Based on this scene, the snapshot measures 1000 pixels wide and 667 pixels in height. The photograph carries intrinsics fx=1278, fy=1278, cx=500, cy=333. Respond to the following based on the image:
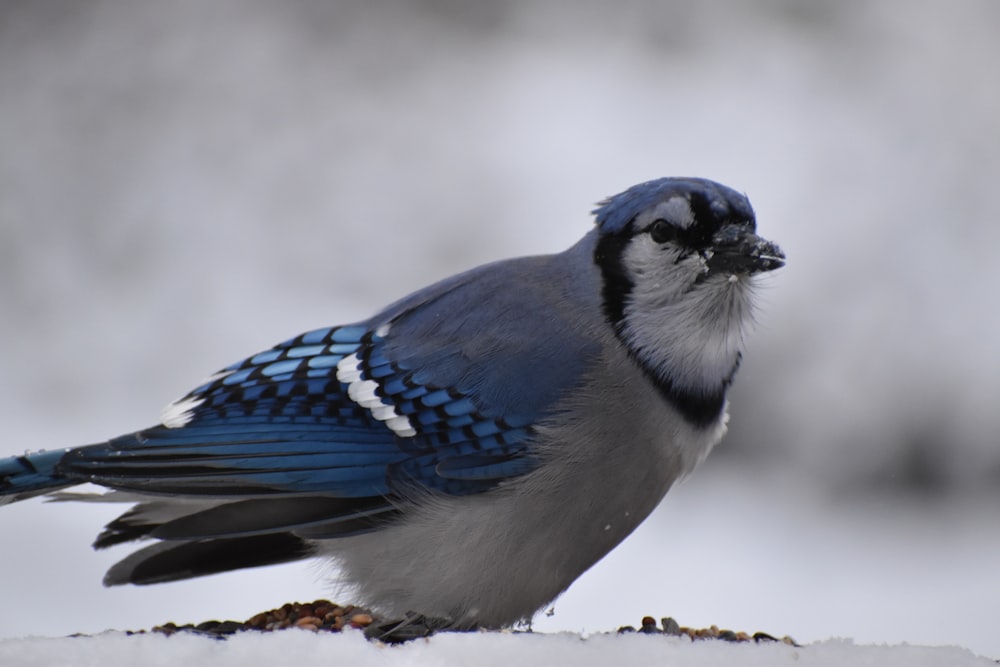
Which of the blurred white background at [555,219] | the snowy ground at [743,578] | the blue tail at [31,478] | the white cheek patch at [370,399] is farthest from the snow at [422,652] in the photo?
the blurred white background at [555,219]

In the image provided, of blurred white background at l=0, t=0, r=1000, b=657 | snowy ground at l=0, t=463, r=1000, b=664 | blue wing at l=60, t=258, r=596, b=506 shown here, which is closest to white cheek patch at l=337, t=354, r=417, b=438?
blue wing at l=60, t=258, r=596, b=506

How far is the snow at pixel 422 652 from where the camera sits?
138 cm

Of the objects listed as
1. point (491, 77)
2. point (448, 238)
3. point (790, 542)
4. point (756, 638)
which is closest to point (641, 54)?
point (491, 77)

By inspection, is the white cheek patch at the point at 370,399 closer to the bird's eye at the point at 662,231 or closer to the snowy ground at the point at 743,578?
the bird's eye at the point at 662,231

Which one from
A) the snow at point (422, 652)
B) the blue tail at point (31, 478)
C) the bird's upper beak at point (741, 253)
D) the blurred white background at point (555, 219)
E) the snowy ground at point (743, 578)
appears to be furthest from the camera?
the blurred white background at point (555, 219)

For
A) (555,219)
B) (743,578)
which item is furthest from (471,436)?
(555,219)

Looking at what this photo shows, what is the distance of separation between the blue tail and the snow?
1.40ft

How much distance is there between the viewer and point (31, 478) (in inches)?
74.0

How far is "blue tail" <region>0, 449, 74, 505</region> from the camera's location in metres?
1.88

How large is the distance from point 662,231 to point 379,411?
1.77ft

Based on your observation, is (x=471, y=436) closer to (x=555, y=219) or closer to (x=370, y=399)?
(x=370, y=399)

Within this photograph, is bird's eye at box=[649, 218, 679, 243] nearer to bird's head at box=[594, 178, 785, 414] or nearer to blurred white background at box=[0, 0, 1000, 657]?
bird's head at box=[594, 178, 785, 414]

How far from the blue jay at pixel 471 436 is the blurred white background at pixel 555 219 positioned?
130 cm

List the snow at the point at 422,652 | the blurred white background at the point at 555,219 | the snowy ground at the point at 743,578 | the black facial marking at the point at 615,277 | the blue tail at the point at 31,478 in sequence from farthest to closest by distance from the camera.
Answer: the blurred white background at the point at 555,219 → the snowy ground at the point at 743,578 → the black facial marking at the point at 615,277 → the blue tail at the point at 31,478 → the snow at the point at 422,652
